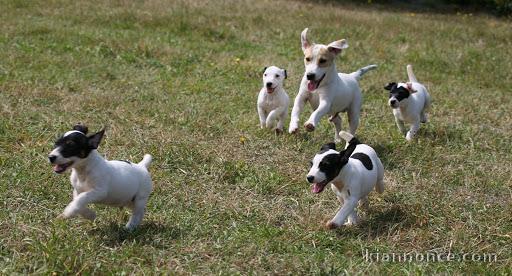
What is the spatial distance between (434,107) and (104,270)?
23.7ft

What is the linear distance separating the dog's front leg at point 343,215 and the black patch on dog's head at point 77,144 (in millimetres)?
1952

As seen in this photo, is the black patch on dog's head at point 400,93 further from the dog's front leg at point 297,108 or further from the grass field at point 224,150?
the dog's front leg at point 297,108

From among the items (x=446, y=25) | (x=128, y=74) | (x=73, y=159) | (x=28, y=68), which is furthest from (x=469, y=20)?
(x=73, y=159)

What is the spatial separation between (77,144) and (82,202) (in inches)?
16.7

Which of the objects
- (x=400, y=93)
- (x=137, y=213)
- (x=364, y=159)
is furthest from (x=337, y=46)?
(x=137, y=213)

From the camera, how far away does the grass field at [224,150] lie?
472cm

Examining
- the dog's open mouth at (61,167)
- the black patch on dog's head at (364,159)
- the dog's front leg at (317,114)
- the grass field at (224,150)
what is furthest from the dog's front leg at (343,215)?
the dog's open mouth at (61,167)

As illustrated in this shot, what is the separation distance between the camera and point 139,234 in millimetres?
4887

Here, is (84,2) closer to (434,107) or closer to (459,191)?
(434,107)

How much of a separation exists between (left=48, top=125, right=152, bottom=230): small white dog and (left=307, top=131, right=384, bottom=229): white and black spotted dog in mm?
1368

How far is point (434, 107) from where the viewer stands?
33.3ft

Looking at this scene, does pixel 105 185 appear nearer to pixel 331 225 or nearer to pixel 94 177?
pixel 94 177

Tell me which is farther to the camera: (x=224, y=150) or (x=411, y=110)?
(x=411, y=110)

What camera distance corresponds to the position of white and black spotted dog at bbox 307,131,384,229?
4.98 m
